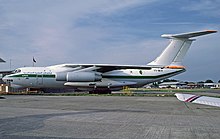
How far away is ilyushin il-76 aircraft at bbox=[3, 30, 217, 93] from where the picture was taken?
29.3m

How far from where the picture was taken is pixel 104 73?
3147 centimetres

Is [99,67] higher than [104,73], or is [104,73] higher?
[99,67]

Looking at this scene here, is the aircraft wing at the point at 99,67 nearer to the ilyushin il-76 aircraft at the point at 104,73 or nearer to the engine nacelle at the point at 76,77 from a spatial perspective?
the ilyushin il-76 aircraft at the point at 104,73

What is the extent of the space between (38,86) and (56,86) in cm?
A: 203

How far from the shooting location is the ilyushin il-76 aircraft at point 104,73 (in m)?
29.3

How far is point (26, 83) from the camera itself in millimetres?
30141

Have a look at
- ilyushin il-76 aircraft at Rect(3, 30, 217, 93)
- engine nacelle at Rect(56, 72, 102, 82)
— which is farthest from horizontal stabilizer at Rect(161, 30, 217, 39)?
engine nacelle at Rect(56, 72, 102, 82)

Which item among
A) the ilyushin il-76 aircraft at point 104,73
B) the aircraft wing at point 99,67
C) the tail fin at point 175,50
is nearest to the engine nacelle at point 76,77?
the ilyushin il-76 aircraft at point 104,73

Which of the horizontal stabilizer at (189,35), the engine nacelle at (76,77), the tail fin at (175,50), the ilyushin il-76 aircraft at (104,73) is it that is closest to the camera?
the horizontal stabilizer at (189,35)

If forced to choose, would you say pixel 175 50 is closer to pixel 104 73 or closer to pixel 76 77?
pixel 104 73

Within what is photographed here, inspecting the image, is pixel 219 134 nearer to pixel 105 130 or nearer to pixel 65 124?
pixel 105 130

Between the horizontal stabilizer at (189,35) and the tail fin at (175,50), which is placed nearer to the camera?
the horizontal stabilizer at (189,35)

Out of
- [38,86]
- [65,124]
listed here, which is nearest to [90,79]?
[38,86]

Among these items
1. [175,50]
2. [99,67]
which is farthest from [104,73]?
[175,50]
